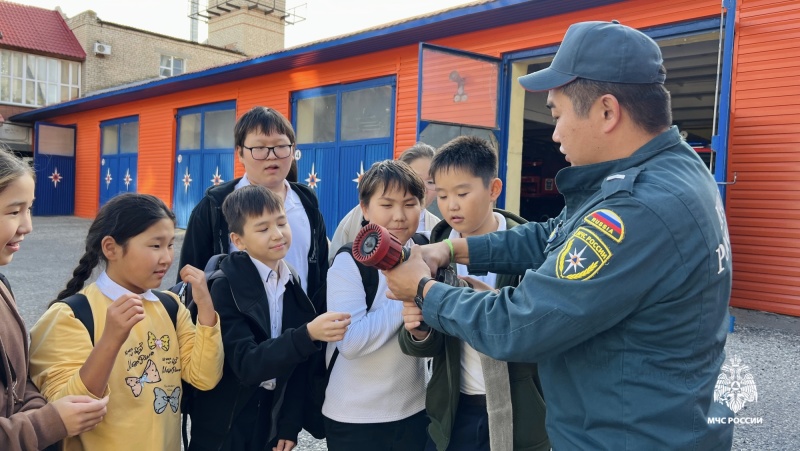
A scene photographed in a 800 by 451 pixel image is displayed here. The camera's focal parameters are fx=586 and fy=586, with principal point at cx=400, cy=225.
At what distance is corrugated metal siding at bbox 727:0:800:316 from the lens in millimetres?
6484

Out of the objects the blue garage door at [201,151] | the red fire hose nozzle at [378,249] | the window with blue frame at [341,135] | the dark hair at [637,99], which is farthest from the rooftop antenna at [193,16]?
the dark hair at [637,99]

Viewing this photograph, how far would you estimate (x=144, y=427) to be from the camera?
191cm

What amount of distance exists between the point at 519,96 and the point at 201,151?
9890 millimetres

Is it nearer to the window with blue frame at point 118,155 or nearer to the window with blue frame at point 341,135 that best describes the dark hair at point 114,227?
the window with blue frame at point 341,135

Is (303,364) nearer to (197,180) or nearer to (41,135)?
(197,180)

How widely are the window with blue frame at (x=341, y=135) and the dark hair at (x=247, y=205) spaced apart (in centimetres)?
861

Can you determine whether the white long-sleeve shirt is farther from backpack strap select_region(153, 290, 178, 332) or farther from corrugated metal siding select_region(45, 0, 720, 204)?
corrugated metal siding select_region(45, 0, 720, 204)

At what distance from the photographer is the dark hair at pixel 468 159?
2.30 meters

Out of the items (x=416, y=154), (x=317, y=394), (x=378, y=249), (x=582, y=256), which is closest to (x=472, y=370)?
(x=317, y=394)

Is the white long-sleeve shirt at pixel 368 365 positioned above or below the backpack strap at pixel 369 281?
below

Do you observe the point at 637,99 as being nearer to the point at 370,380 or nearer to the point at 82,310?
the point at 370,380

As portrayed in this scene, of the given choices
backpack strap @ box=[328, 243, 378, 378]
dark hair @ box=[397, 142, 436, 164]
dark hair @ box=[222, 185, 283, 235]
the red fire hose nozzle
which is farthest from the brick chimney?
the red fire hose nozzle

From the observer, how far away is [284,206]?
2770 mm

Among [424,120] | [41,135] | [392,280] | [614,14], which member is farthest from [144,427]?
[41,135]
